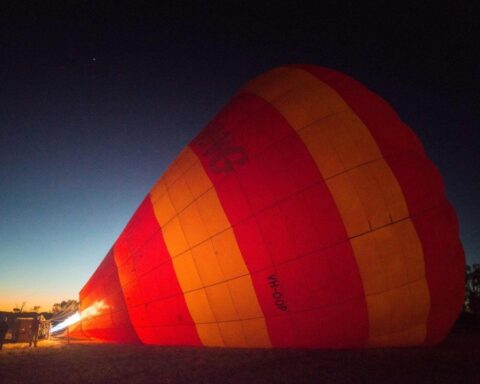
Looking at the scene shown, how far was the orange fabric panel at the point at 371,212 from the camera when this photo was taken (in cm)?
375

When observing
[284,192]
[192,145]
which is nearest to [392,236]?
[284,192]

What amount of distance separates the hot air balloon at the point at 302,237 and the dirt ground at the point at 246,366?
274 millimetres

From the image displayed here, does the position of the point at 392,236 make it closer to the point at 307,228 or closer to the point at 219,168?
the point at 307,228

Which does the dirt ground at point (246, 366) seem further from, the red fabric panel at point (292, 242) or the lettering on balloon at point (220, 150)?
the lettering on balloon at point (220, 150)

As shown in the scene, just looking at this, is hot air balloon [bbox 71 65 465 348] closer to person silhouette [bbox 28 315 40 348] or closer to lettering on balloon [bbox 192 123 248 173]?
lettering on balloon [bbox 192 123 248 173]

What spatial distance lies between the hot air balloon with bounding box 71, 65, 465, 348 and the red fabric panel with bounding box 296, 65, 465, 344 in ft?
0.07

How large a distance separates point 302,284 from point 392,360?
1.89 meters

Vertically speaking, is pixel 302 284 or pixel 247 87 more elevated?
pixel 247 87

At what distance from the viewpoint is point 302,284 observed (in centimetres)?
384

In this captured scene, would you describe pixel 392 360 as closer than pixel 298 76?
Yes

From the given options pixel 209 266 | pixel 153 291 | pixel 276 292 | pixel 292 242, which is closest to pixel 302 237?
pixel 292 242

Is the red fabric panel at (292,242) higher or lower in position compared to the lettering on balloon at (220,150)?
Answer: lower

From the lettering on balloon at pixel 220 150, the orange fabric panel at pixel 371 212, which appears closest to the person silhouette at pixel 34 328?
the lettering on balloon at pixel 220 150

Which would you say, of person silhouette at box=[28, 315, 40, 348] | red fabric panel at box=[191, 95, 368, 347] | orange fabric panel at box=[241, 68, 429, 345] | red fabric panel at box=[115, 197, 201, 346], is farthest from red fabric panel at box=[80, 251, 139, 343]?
orange fabric panel at box=[241, 68, 429, 345]
